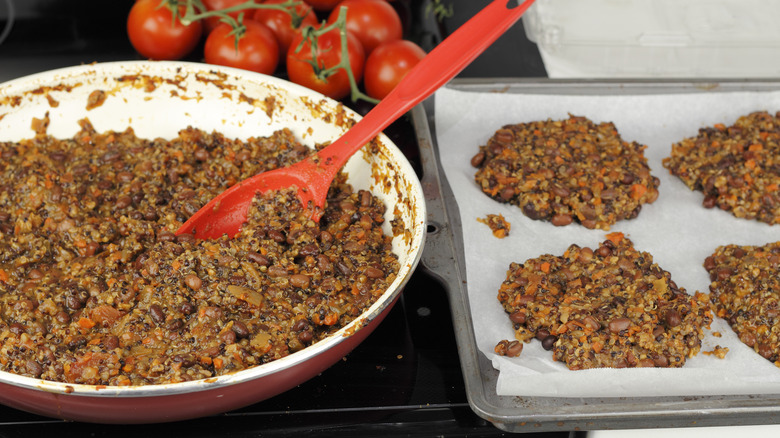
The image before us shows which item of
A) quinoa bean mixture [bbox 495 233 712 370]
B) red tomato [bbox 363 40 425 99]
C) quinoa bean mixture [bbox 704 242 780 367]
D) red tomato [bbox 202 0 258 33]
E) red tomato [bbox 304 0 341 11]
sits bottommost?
quinoa bean mixture [bbox 704 242 780 367]

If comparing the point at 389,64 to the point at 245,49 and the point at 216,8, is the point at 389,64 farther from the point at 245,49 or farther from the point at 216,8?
the point at 216,8

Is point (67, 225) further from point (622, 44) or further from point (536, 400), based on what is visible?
point (622, 44)

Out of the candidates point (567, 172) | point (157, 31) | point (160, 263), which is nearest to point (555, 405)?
point (567, 172)

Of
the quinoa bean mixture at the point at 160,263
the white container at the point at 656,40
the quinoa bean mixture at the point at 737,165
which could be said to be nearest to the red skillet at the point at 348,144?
the quinoa bean mixture at the point at 160,263

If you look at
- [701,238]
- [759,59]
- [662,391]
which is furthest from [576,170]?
[759,59]

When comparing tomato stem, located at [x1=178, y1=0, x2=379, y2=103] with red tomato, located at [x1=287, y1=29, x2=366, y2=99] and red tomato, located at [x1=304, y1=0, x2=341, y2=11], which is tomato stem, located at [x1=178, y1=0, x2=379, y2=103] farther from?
red tomato, located at [x1=304, y1=0, x2=341, y2=11]

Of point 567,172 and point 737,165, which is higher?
point 567,172

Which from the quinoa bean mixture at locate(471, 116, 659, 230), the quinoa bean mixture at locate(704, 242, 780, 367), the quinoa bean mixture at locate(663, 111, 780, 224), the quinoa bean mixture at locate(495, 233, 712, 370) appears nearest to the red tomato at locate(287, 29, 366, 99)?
the quinoa bean mixture at locate(471, 116, 659, 230)
